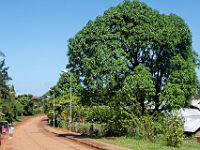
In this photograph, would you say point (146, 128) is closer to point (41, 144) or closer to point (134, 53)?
point (134, 53)

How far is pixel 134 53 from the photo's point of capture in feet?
118

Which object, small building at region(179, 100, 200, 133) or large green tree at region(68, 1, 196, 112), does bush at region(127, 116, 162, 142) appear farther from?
small building at region(179, 100, 200, 133)

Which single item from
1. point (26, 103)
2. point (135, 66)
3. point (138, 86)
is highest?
point (26, 103)

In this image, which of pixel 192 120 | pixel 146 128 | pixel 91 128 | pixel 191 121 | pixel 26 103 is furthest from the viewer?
pixel 26 103

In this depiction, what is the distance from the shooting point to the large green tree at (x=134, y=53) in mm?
34625

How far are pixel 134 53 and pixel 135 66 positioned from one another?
1.00m

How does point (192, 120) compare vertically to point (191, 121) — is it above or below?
above

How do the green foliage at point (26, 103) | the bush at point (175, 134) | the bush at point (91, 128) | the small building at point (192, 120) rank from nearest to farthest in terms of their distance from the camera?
1. the bush at point (175, 134)
2. the bush at point (91, 128)
3. the small building at point (192, 120)
4. the green foliage at point (26, 103)

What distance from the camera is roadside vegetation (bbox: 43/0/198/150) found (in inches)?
1351

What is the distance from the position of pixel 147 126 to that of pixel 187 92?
4.39 metres

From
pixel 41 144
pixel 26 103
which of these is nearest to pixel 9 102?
pixel 26 103

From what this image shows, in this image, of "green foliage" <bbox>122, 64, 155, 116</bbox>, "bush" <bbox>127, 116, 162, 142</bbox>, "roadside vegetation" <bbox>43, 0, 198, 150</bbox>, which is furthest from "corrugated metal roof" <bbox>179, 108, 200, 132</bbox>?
"green foliage" <bbox>122, 64, 155, 116</bbox>

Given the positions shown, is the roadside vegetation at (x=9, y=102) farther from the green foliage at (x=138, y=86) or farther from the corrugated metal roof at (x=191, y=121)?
the green foliage at (x=138, y=86)

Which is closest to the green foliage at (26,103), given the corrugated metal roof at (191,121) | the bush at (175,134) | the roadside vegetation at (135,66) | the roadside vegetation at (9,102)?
the roadside vegetation at (9,102)
